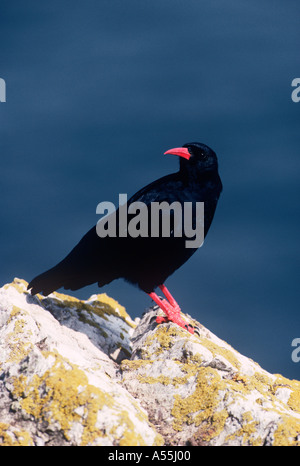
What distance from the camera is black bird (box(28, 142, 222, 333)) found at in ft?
28.3

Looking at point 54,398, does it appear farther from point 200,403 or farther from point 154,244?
point 154,244

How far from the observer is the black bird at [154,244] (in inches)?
340

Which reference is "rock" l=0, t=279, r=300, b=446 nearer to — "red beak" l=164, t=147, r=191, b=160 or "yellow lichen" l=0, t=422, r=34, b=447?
"yellow lichen" l=0, t=422, r=34, b=447

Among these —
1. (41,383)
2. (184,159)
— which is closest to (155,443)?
(41,383)

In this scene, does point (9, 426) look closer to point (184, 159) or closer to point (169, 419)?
point (169, 419)

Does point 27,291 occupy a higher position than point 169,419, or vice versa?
point 27,291

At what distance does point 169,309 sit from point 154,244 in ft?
3.07

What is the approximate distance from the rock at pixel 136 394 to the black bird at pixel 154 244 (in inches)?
51.4

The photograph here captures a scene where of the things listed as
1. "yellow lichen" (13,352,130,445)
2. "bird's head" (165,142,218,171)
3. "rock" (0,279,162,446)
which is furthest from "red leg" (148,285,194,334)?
"yellow lichen" (13,352,130,445)

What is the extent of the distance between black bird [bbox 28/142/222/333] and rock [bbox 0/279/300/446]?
4.28 feet

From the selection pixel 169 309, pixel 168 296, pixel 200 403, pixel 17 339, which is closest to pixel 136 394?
pixel 200 403

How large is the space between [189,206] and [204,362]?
9.05 ft
